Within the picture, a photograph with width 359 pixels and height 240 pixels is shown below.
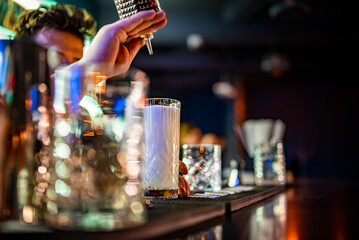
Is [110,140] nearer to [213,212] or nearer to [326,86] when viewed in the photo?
[213,212]

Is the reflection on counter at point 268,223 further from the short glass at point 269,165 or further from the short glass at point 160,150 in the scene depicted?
the short glass at point 269,165

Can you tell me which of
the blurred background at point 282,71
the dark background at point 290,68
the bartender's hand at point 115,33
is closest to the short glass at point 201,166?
the bartender's hand at point 115,33

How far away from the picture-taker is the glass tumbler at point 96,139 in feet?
1.79

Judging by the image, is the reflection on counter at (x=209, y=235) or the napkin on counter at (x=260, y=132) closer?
the reflection on counter at (x=209, y=235)

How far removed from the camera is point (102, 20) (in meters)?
3.78

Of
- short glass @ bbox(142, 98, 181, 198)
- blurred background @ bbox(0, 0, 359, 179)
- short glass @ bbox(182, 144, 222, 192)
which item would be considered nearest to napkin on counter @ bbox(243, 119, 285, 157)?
short glass @ bbox(182, 144, 222, 192)

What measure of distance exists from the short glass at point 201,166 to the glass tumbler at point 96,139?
20.7 inches

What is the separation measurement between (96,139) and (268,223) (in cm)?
34

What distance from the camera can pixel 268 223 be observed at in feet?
2.23

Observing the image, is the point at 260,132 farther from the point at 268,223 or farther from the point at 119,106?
the point at 119,106

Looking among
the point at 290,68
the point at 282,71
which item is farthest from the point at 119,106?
the point at 290,68

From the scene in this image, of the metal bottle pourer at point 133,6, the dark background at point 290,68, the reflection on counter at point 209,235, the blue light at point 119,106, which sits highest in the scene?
the dark background at point 290,68

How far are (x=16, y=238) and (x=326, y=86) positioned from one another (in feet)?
26.7

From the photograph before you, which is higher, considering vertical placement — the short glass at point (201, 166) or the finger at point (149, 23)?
the finger at point (149, 23)
